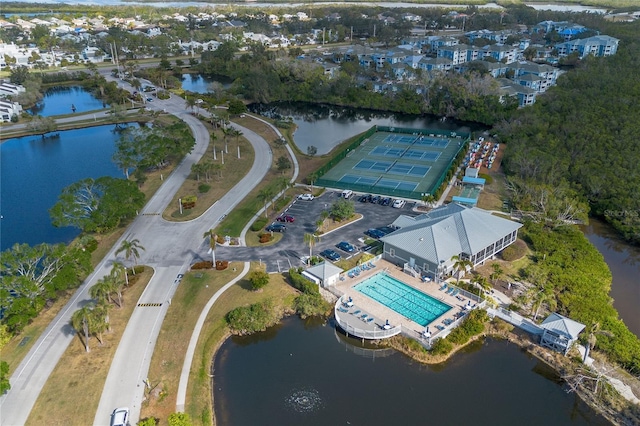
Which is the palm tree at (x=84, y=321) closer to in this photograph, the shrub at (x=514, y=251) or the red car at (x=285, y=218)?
the red car at (x=285, y=218)

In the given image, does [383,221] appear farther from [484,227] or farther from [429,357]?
[429,357]

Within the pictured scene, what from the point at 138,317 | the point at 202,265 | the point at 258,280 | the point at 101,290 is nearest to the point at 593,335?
the point at 258,280

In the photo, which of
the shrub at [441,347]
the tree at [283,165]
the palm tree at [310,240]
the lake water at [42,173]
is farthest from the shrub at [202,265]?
the tree at [283,165]

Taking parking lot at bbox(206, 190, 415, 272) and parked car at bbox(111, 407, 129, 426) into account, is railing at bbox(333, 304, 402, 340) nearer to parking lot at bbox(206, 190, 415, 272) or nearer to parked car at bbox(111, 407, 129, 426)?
parking lot at bbox(206, 190, 415, 272)

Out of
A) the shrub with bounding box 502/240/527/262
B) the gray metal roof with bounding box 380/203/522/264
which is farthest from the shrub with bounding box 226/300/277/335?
the shrub with bounding box 502/240/527/262

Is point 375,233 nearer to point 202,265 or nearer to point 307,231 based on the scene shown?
point 307,231

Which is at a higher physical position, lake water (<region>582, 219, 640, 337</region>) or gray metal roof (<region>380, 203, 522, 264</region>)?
gray metal roof (<region>380, 203, 522, 264</region>)
